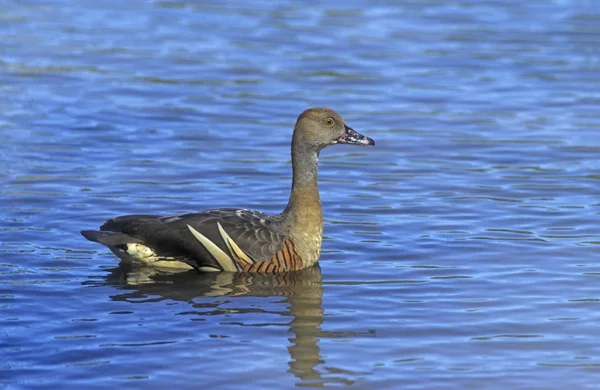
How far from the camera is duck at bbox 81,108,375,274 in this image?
1145cm

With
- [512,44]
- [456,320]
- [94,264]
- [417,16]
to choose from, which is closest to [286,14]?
[417,16]

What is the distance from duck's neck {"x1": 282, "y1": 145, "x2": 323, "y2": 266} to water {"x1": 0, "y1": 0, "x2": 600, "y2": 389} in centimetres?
37

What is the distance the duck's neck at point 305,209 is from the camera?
11742 millimetres

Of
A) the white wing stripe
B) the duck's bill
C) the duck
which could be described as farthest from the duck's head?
the white wing stripe

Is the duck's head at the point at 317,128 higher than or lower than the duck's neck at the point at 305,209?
higher

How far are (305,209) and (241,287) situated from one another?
49.3 inches

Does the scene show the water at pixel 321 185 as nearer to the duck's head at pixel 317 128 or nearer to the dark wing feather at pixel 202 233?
the dark wing feather at pixel 202 233

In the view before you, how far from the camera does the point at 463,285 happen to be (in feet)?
36.4

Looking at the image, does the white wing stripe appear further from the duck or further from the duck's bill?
the duck's bill

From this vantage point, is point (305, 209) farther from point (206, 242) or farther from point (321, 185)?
point (321, 185)

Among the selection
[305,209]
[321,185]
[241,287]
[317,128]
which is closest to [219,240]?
[241,287]

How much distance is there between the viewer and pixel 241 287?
11117 millimetres

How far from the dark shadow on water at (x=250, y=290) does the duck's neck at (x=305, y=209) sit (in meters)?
0.23

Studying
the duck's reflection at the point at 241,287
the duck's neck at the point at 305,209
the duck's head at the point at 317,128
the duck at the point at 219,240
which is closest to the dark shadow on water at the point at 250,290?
the duck's reflection at the point at 241,287
